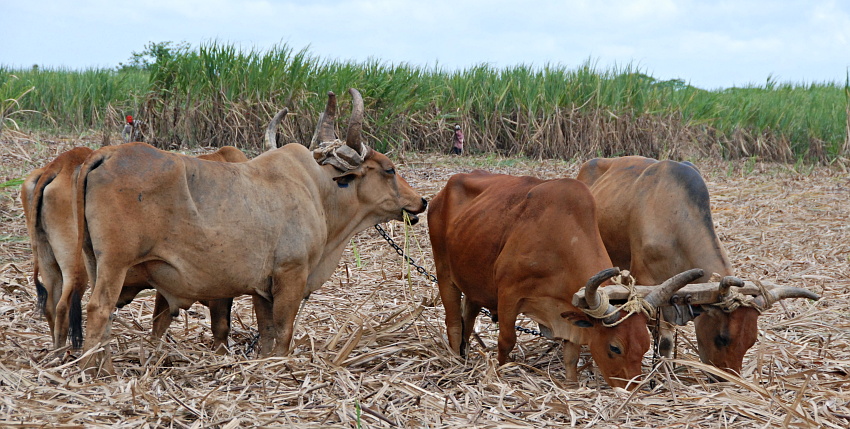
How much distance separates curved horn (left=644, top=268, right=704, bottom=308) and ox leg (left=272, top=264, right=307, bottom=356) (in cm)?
185

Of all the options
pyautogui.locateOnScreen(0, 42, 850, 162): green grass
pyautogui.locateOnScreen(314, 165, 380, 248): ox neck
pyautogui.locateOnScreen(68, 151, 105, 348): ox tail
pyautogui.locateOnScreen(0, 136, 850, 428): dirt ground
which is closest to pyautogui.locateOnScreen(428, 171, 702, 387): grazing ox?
pyautogui.locateOnScreen(0, 136, 850, 428): dirt ground

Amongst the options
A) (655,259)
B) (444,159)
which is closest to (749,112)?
(444,159)

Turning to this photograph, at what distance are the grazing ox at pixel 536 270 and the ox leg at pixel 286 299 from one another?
1.10 m

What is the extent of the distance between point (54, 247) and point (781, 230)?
8002mm

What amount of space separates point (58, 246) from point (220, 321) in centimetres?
103

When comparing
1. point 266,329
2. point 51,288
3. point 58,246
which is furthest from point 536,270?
point 51,288

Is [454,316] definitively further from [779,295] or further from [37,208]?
[37,208]

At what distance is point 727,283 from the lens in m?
3.83

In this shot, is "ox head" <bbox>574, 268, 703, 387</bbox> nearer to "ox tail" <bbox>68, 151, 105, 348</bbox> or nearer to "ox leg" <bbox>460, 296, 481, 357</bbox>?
"ox leg" <bbox>460, 296, 481, 357</bbox>

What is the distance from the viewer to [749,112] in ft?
55.7

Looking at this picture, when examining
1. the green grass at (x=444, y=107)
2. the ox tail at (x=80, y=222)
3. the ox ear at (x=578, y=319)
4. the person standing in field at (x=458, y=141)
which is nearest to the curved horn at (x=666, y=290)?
the ox ear at (x=578, y=319)

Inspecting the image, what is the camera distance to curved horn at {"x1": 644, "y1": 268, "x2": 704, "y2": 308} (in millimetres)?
3697

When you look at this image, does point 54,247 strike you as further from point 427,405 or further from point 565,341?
point 565,341

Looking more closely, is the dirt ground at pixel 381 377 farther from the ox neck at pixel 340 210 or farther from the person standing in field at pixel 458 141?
the person standing in field at pixel 458 141
